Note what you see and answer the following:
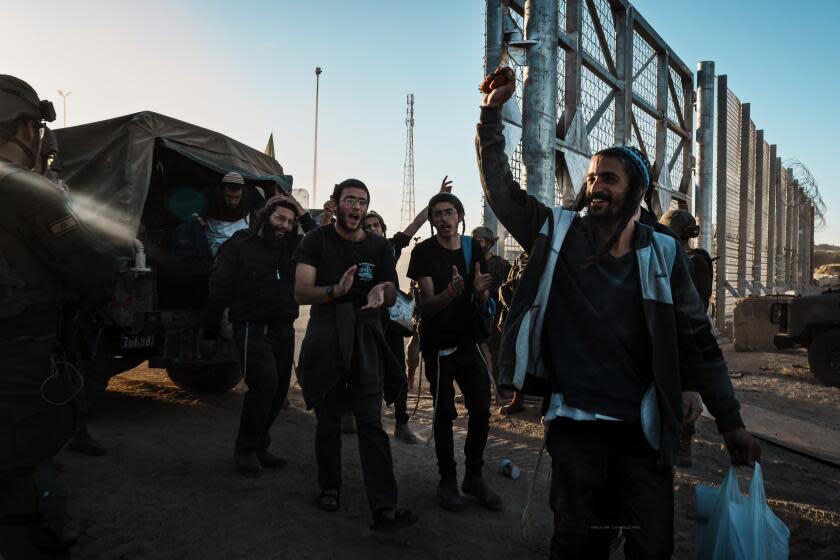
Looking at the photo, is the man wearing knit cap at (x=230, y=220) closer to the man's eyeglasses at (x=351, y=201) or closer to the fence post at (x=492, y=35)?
the man's eyeglasses at (x=351, y=201)

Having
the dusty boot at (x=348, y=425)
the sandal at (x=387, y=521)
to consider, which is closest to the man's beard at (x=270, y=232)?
the dusty boot at (x=348, y=425)

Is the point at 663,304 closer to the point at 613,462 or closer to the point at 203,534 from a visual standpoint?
the point at 613,462

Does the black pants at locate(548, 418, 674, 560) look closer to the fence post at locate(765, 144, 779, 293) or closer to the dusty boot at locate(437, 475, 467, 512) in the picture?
the dusty boot at locate(437, 475, 467, 512)

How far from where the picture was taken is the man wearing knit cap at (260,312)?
13.7ft

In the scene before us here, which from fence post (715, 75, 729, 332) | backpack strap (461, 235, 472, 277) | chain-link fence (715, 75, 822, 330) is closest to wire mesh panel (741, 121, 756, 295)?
chain-link fence (715, 75, 822, 330)

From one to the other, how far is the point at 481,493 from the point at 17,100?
3152 mm

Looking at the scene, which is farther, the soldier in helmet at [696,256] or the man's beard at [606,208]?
the soldier in helmet at [696,256]

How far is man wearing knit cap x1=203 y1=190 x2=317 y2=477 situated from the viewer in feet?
13.7

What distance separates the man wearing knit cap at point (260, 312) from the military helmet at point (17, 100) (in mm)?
2021

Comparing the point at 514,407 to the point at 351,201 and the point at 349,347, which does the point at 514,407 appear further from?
the point at 351,201

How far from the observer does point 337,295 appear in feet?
10.8

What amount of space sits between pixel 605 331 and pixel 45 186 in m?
2.11

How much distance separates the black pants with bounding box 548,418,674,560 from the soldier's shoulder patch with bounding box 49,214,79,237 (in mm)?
1969

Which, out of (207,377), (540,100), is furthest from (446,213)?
(207,377)
